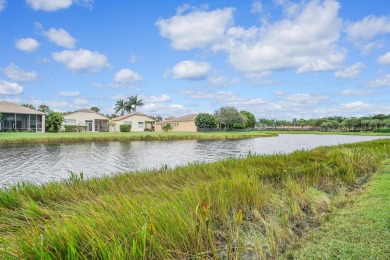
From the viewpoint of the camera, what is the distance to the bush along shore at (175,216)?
2516mm

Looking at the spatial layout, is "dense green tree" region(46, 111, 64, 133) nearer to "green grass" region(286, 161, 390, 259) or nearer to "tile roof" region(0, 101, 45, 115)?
"tile roof" region(0, 101, 45, 115)

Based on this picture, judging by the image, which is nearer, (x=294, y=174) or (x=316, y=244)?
(x=316, y=244)

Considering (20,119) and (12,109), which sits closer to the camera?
(12,109)

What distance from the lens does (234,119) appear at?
220 feet

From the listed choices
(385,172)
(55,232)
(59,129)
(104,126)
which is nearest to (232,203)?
(55,232)

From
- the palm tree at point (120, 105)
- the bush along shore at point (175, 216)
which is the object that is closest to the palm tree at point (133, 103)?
the palm tree at point (120, 105)

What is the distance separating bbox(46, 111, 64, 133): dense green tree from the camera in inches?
1790

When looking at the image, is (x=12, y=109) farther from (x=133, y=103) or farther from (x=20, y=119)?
(x=133, y=103)

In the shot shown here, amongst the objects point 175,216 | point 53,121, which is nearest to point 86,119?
point 53,121

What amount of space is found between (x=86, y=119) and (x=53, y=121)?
8.82m

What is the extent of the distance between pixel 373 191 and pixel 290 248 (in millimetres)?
3733

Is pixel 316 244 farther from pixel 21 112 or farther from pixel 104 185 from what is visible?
pixel 21 112

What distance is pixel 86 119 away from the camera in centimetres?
5434

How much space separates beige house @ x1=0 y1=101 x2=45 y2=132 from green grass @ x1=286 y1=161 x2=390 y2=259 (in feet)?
156
